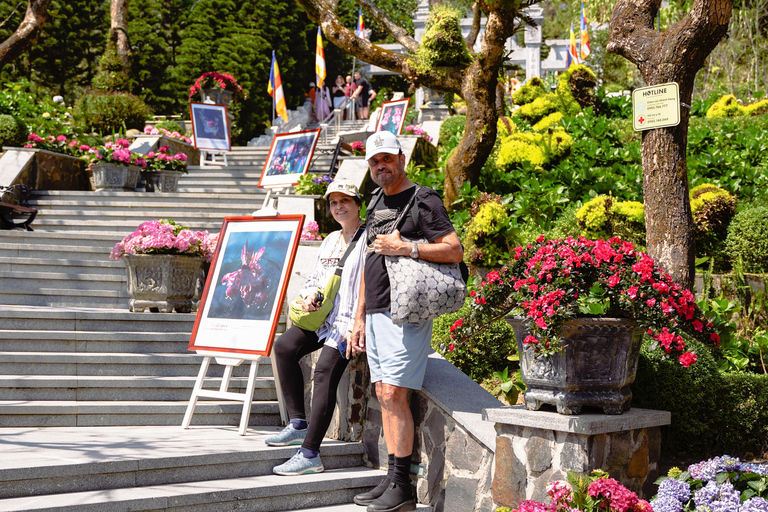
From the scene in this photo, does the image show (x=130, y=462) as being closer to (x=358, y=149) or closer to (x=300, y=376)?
(x=300, y=376)

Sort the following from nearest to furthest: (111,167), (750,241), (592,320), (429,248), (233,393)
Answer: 1. (592,320)
2. (429,248)
3. (233,393)
4. (750,241)
5. (111,167)

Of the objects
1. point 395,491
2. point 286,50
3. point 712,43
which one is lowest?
point 395,491

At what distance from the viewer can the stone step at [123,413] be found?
4.61 metres

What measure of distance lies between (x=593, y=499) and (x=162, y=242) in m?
4.16

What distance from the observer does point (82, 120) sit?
1500 centimetres

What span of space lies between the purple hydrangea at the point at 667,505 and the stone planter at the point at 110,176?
979 centimetres

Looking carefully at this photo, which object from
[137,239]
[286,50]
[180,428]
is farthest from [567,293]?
[286,50]

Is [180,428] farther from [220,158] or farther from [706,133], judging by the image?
[220,158]

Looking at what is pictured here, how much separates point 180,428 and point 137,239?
6.27 ft

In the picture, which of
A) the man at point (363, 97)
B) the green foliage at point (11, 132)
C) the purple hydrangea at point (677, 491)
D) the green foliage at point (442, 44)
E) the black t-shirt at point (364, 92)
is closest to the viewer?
the purple hydrangea at point (677, 491)

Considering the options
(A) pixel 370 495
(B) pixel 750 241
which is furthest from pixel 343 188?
(B) pixel 750 241

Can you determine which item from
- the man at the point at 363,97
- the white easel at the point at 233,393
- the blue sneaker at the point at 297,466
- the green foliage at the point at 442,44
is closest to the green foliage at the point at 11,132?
the green foliage at the point at 442,44

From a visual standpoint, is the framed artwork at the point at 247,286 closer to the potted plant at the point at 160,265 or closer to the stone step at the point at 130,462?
the stone step at the point at 130,462

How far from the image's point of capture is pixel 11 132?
11.4 meters
